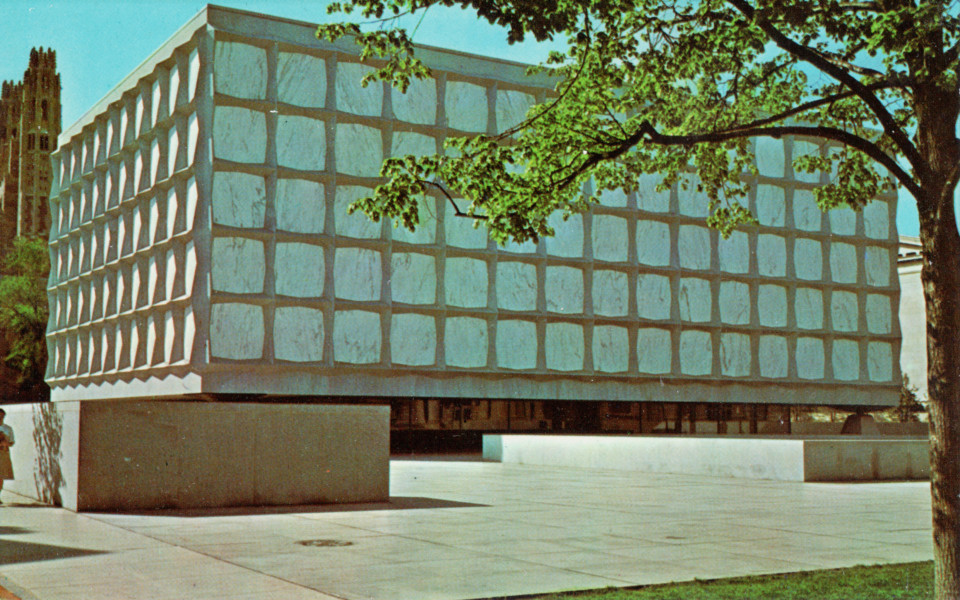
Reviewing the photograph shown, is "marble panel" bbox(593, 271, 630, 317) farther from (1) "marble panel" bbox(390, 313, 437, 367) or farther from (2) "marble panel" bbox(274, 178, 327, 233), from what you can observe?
(2) "marble panel" bbox(274, 178, 327, 233)

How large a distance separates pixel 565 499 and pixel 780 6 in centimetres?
1109

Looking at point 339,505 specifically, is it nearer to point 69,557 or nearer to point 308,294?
point 69,557

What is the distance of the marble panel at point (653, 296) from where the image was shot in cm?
4775

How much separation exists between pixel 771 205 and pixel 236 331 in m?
26.8

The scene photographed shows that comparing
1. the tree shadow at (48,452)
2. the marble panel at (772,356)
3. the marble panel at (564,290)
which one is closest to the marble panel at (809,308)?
the marble panel at (772,356)

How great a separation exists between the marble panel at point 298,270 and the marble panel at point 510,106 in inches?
378

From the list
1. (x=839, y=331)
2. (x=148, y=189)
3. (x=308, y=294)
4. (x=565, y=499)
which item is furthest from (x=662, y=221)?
(x=565, y=499)

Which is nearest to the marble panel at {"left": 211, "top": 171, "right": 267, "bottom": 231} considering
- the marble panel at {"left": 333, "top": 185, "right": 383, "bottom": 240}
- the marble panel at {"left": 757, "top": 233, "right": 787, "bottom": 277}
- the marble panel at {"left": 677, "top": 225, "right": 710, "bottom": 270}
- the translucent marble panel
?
the translucent marble panel

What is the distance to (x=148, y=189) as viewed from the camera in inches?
1674

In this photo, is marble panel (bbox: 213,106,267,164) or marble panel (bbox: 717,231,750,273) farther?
marble panel (bbox: 717,231,750,273)

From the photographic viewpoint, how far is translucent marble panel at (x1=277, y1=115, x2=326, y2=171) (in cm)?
3947

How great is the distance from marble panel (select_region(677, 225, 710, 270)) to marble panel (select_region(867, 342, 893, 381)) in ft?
38.2

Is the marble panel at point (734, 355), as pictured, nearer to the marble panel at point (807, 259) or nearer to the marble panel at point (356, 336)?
the marble panel at point (807, 259)

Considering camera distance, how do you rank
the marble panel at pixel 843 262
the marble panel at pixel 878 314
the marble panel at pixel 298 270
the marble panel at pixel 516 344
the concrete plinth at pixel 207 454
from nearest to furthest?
the concrete plinth at pixel 207 454
the marble panel at pixel 298 270
the marble panel at pixel 516 344
the marble panel at pixel 843 262
the marble panel at pixel 878 314
